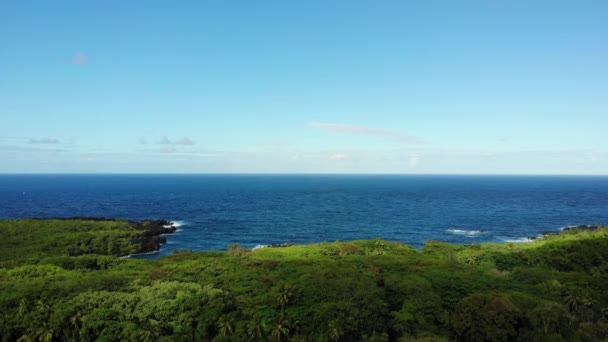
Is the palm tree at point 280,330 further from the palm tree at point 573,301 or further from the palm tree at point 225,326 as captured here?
the palm tree at point 573,301

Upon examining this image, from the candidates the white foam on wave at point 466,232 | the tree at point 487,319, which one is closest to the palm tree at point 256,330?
the tree at point 487,319

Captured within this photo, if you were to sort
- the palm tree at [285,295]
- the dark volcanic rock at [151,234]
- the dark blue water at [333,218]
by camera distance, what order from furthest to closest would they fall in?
the dark blue water at [333,218] → the dark volcanic rock at [151,234] → the palm tree at [285,295]

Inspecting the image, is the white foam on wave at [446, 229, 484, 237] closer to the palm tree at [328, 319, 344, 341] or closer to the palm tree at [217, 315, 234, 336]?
the palm tree at [328, 319, 344, 341]

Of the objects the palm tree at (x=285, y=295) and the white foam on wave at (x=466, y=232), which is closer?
the palm tree at (x=285, y=295)

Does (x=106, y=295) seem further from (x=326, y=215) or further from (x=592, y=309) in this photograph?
(x=326, y=215)

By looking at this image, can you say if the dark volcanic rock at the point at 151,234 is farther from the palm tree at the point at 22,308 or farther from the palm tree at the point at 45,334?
the palm tree at the point at 45,334

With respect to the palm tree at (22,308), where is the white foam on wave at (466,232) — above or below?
below

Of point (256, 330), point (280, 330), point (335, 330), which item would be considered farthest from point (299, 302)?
point (335, 330)

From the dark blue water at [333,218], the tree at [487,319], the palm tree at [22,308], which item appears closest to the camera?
the tree at [487,319]

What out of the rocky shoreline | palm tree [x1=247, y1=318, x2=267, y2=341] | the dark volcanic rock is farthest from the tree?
the dark volcanic rock
